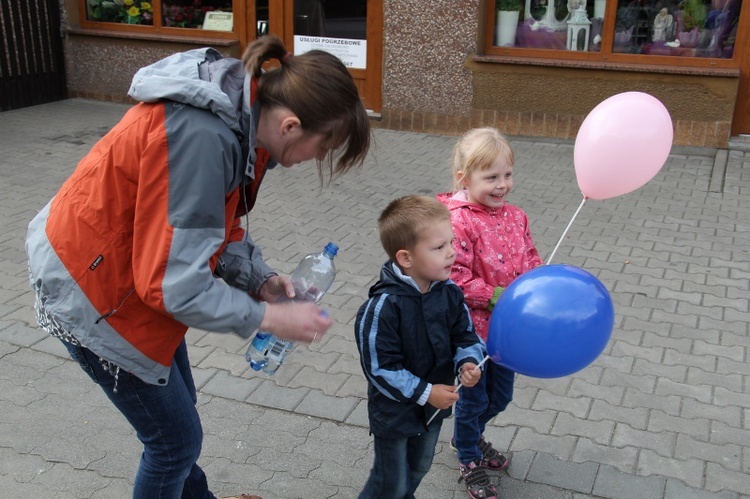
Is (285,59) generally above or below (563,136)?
above

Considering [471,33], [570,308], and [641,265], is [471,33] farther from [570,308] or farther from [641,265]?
[570,308]

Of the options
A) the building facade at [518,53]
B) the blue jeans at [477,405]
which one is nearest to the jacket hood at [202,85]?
the blue jeans at [477,405]

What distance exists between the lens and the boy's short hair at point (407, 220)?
7.74 ft

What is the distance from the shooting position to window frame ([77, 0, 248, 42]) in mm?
9617

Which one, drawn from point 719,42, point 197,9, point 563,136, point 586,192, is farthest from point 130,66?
point 586,192

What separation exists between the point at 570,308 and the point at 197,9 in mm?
8731

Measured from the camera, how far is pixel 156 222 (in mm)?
1783

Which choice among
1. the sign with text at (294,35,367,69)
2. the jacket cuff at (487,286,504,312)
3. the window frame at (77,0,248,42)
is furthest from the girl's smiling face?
the window frame at (77,0,248,42)

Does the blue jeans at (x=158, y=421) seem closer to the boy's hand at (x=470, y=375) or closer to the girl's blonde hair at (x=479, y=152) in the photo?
the boy's hand at (x=470, y=375)

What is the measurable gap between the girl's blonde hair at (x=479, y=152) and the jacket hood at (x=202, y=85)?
113cm

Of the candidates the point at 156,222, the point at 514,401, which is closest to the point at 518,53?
the point at 514,401

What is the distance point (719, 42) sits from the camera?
818 centimetres

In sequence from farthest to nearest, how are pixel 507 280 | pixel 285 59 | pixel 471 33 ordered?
pixel 471 33
pixel 507 280
pixel 285 59

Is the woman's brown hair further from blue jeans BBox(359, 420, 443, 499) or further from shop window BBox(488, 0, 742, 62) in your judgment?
shop window BBox(488, 0, 742, 62)
